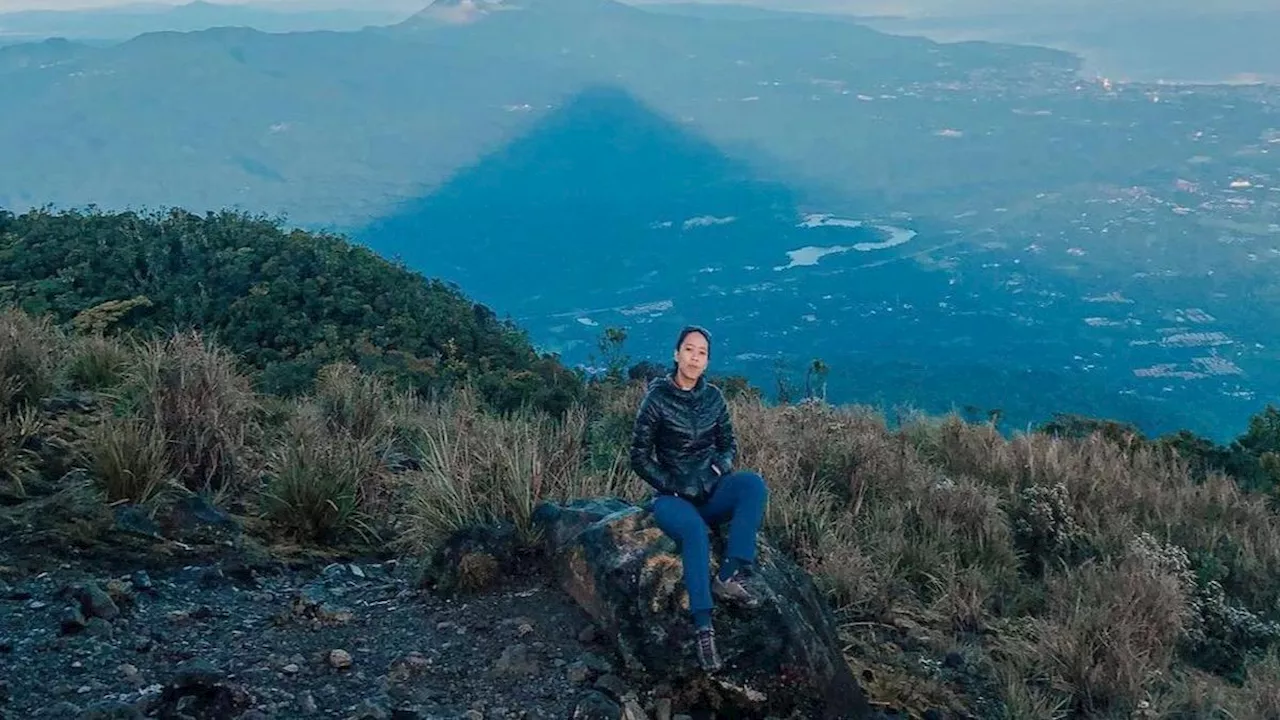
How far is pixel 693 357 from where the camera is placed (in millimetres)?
4699

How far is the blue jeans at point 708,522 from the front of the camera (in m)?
4.23

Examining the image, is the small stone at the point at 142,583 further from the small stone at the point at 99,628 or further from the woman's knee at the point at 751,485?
the woman's knee at the point at 751,485

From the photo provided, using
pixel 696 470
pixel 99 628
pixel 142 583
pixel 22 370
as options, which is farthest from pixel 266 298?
pixel 696 470

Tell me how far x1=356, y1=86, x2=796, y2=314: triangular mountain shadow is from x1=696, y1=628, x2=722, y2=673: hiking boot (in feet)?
263

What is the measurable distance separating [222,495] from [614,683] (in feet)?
9.89

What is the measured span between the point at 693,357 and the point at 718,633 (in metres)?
1.23

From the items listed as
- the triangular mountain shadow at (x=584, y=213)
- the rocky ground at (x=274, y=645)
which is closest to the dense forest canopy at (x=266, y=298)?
the rocky ground at (x=274, y=645)

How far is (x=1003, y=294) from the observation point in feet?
242

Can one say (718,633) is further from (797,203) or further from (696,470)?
(797,203)

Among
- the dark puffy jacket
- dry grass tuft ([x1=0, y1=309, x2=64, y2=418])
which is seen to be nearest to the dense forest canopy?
dry grass tuft ([x1=0, y1=309, x2=64, y2=418])

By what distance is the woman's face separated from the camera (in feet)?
15.4

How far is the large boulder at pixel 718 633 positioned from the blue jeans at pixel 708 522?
11 cm

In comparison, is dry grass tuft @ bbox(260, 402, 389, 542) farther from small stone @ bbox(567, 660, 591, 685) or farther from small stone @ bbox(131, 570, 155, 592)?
small stone @ bbox(567, 660, 591, 685)

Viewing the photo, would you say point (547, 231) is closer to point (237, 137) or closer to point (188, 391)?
point (237, 137)
